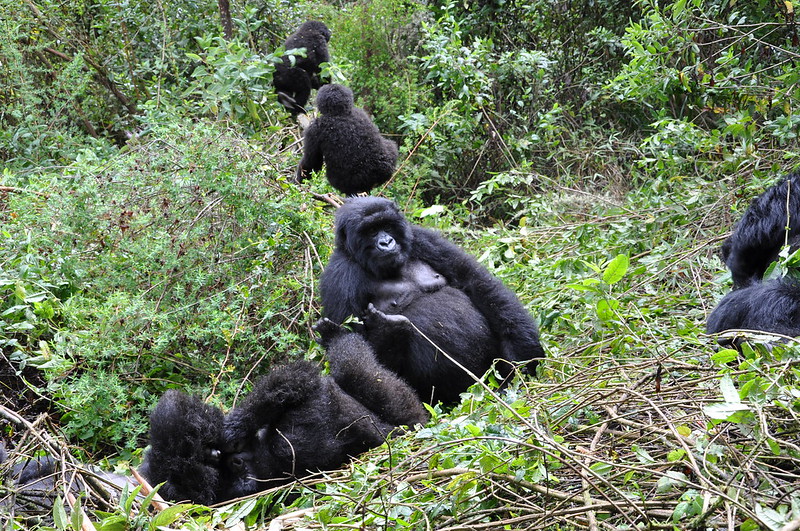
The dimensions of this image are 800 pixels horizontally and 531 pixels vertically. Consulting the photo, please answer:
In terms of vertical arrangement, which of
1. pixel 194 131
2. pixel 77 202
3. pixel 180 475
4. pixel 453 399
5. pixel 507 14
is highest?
pixel 507 14

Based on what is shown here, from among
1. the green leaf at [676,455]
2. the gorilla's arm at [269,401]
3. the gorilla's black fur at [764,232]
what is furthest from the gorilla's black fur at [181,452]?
the gorilla's black fur at [764,232]

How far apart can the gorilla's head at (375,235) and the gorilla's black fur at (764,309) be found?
1.63m

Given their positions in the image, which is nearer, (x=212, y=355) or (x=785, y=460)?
(x=785, y=460)

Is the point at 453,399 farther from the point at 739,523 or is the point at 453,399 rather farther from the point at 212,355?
the point at 739,523

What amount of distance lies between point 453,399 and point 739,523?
230 cm

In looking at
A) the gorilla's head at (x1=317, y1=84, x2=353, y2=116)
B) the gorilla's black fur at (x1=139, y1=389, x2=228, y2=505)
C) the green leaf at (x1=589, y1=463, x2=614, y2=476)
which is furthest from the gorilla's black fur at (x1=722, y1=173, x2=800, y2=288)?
the gorilla's head at (x1=317, y1=84, x2=353, y2=116)

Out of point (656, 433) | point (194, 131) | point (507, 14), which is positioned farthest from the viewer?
point (507, 14)

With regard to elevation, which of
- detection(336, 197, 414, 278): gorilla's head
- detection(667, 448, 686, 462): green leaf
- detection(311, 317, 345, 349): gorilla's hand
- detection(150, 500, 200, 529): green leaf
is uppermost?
detection(667, 448, 686, 462): green leaf

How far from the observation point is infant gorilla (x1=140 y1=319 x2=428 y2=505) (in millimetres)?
3125

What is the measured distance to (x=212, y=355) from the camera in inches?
171

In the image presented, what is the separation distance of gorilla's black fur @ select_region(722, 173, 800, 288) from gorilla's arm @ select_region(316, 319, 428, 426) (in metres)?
1.65

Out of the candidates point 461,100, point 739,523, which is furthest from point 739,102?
point 739,523

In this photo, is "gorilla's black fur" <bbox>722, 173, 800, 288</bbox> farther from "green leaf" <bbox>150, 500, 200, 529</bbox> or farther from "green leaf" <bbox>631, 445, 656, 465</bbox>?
"green leaf" <bbox>150, 500, 200, 529</bbox>

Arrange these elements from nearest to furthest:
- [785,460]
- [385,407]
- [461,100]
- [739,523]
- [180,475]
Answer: [739,523]
[785,460]
[180,475]
[385,407]
[461,100]
